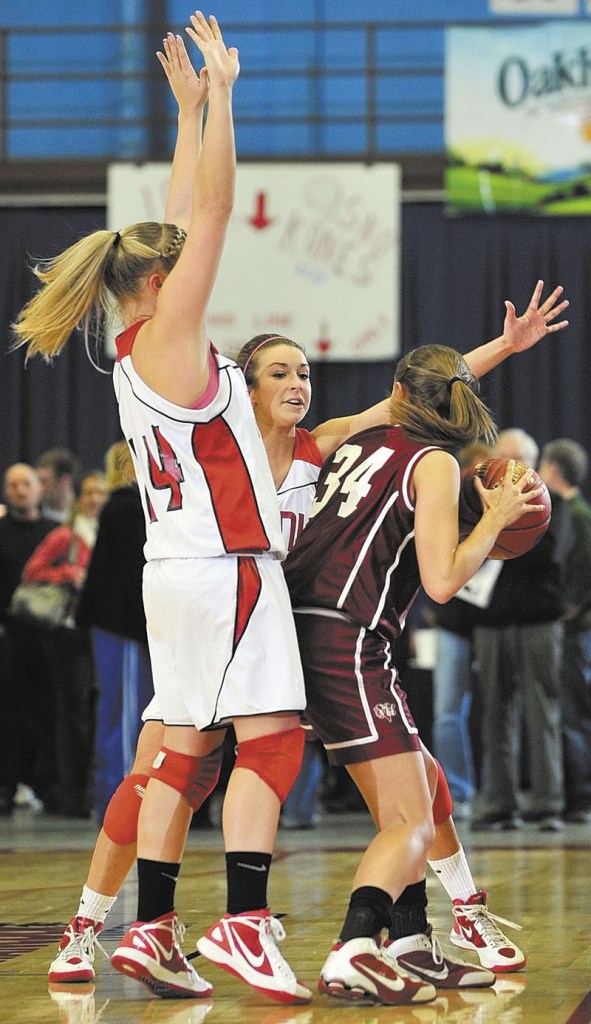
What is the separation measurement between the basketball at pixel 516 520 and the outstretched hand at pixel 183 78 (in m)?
1.06

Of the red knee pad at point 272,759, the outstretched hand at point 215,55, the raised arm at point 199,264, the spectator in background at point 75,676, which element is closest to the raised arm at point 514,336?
the raised arm at point 199,264

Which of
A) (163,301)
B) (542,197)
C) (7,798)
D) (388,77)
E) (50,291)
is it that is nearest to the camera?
(163,301)

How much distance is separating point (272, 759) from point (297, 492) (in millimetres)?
802

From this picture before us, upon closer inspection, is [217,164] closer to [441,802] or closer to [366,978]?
[441,802]

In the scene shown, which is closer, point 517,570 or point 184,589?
point 184,589

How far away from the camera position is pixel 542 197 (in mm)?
10414

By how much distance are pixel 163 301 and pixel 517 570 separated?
4044 millimetres

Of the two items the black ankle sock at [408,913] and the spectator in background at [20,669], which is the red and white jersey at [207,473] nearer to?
the black ankle sock at [408,913]

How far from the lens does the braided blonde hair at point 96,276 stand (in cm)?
317

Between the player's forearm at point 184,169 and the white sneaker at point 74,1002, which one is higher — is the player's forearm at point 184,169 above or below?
above

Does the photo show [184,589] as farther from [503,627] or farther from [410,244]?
[410,244]

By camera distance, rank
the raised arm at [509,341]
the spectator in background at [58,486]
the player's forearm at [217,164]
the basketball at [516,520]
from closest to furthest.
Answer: the player's forearm at [217,164], the basketball at [516,520], the raised arm at [509,341], the spectator in background at [58,486]

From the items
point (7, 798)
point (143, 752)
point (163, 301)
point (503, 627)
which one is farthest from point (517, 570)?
point (163, 301)

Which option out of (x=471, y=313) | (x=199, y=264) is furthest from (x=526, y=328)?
(x=471, y=313)
